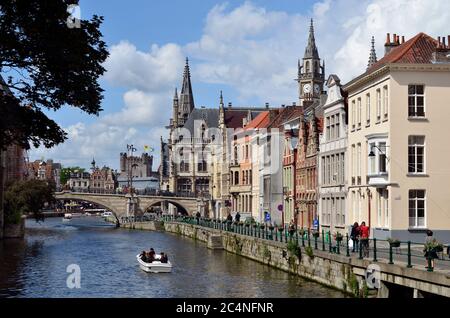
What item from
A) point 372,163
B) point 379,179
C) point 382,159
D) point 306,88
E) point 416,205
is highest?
point 306,88

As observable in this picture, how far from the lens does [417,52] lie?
44094mm

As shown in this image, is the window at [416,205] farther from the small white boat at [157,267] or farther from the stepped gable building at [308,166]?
the stepped gable building at [308,166]

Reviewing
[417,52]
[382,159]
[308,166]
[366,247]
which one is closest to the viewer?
[366,247]

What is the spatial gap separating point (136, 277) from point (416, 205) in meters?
15.4

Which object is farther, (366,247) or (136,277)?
(136,277)

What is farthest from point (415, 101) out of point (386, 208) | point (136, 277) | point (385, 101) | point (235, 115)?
point (235, 115)

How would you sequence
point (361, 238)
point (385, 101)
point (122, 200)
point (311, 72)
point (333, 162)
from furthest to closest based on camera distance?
point (311, 72)
point (122, 200)
point (333, 162)
point (385, 101)
point (361, 238)

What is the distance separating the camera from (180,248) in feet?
224

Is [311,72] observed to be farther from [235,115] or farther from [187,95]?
[187,95]

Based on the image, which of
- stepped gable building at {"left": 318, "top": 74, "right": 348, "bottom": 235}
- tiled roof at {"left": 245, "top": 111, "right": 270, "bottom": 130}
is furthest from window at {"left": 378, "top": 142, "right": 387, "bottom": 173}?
tiled roof at {"left": 245, "top": 111, "right": 270, "bottom": 130}

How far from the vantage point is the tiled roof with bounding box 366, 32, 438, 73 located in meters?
43.2

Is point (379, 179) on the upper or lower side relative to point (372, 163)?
lower

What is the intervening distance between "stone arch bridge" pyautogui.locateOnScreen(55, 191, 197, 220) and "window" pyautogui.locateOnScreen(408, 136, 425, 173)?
87563mm
